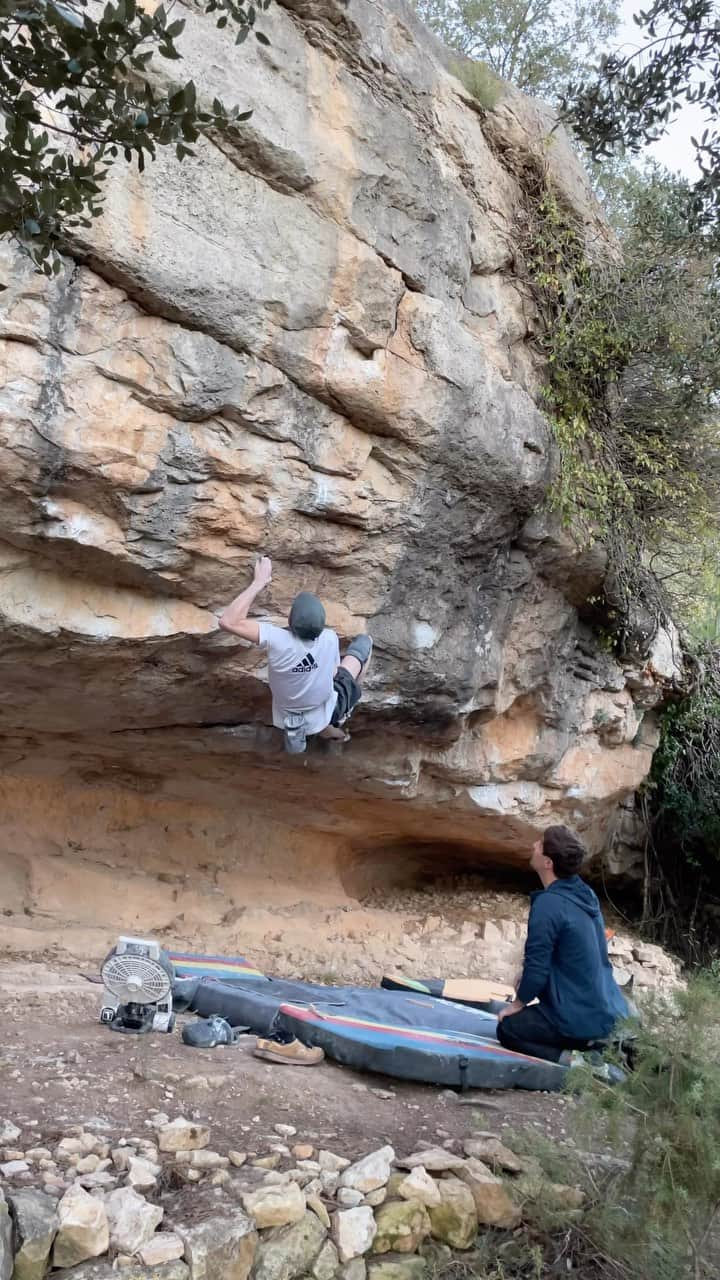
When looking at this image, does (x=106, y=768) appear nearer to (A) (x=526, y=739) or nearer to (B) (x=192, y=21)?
(A) (x=526, y=739)

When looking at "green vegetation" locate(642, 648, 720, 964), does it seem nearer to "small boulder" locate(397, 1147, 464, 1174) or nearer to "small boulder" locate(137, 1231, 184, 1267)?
"small boulder" locate(397, 1147, 464, 1174)

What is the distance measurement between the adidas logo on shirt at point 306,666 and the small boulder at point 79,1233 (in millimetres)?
2656

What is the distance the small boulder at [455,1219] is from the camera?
→ 117 inches

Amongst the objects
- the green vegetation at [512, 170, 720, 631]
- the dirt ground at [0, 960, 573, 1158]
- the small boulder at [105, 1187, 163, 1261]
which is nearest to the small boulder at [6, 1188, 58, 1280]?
the small boulder at [105, 1187, 163, 1261]

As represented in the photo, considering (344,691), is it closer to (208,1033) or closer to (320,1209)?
(208,1033)

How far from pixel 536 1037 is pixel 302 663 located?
6.53ft

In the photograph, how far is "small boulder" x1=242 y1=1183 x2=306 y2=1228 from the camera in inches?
109

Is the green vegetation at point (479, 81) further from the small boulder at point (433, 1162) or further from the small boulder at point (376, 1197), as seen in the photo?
the small boulder at point (376, 1197)

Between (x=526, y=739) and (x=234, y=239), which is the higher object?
(x=234, y=239)

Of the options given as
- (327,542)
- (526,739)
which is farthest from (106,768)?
(526,739)

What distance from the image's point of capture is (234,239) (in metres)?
4.59

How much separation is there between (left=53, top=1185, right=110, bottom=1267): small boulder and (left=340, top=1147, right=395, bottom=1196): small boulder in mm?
767

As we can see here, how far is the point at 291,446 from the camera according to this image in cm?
482

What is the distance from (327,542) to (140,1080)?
106 inches
